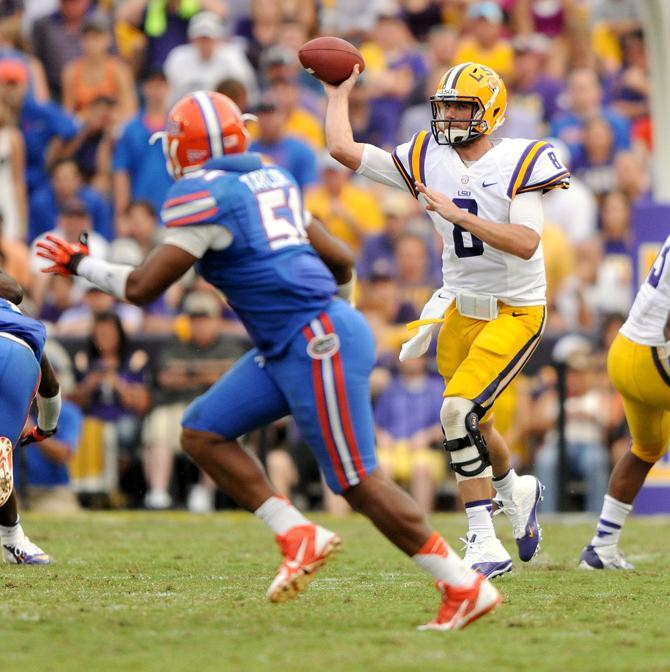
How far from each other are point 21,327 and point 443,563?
256cm

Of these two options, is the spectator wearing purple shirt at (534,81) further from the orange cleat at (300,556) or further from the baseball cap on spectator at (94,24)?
the orange cleat at (300,556)

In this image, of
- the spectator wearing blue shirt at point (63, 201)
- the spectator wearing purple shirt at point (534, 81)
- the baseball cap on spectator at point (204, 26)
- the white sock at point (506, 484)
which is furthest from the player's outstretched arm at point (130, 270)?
the spectator wearing purple shirt at point (534, 81)

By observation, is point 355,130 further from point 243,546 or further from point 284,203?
point 284,203

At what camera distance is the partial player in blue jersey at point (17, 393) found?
670 cm

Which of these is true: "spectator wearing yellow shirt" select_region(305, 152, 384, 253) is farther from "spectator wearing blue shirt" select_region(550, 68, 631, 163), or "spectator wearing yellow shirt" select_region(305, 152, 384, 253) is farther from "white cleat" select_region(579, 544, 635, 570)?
"white cleat" select_region(579, 544, 635, 570)

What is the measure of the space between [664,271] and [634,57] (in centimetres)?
989

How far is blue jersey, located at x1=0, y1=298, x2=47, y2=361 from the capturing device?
6.83 m

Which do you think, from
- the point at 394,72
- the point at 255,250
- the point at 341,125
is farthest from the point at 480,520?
the point at 394,72

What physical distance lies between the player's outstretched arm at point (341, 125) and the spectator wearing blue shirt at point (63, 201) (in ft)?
22.4

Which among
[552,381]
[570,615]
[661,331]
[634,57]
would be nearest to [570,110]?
[634,57]

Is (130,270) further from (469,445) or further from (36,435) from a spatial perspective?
(36,435)

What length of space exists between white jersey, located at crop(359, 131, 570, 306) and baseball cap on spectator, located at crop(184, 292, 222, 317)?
459cm

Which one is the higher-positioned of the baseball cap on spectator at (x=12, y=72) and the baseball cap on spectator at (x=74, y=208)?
the baseball cap on spectator at (x=12, y=72)

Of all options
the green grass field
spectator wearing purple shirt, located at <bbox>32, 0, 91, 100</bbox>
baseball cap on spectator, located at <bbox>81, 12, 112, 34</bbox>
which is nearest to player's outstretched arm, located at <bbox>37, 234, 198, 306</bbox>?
the green grass field
